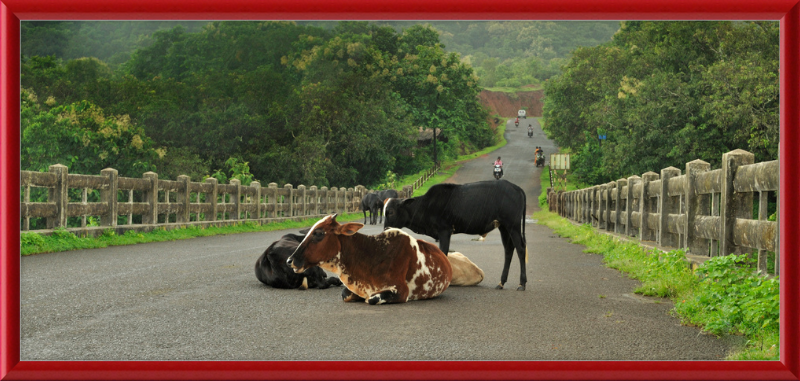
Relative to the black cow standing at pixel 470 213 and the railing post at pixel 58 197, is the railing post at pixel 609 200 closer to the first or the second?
the black cow standing at pixel 470 213

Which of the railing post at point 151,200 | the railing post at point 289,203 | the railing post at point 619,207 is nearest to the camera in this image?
the railing post at point 619,207

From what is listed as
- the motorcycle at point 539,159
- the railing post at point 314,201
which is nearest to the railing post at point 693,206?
the railing post at point 314,201

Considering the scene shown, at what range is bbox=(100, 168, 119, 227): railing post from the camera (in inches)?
577

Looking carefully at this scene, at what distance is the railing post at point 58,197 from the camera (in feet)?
42.4

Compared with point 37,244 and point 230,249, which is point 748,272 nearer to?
point 230,249

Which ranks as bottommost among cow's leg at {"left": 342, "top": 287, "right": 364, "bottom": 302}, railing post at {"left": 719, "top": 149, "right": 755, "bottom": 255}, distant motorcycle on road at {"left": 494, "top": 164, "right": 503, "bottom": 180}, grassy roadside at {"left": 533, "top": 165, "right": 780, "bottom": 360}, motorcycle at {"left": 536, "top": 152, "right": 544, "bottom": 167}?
cow's leg at {"left": 342, "top": 287, "right": 364, "bottom": 302}

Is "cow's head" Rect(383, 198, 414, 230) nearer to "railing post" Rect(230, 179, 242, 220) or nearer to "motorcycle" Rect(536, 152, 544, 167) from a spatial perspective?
"railing post" Rect(230, 179, 242, 220)

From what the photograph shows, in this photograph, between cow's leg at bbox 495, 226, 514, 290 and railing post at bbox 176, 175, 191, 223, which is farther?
railing post at bbox 176, 175, 191, 223

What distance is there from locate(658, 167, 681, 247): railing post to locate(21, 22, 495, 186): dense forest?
1175 centimetres

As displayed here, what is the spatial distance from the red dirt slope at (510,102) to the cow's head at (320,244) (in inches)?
3326

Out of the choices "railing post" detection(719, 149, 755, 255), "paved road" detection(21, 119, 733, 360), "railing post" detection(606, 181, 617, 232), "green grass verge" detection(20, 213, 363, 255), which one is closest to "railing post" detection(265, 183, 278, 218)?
"green grass verge" detection(20, 213, 363, 255)

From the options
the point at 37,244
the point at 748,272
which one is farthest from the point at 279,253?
the point at 37,244

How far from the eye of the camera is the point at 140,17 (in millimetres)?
2441

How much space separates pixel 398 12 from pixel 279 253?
5491 mm
